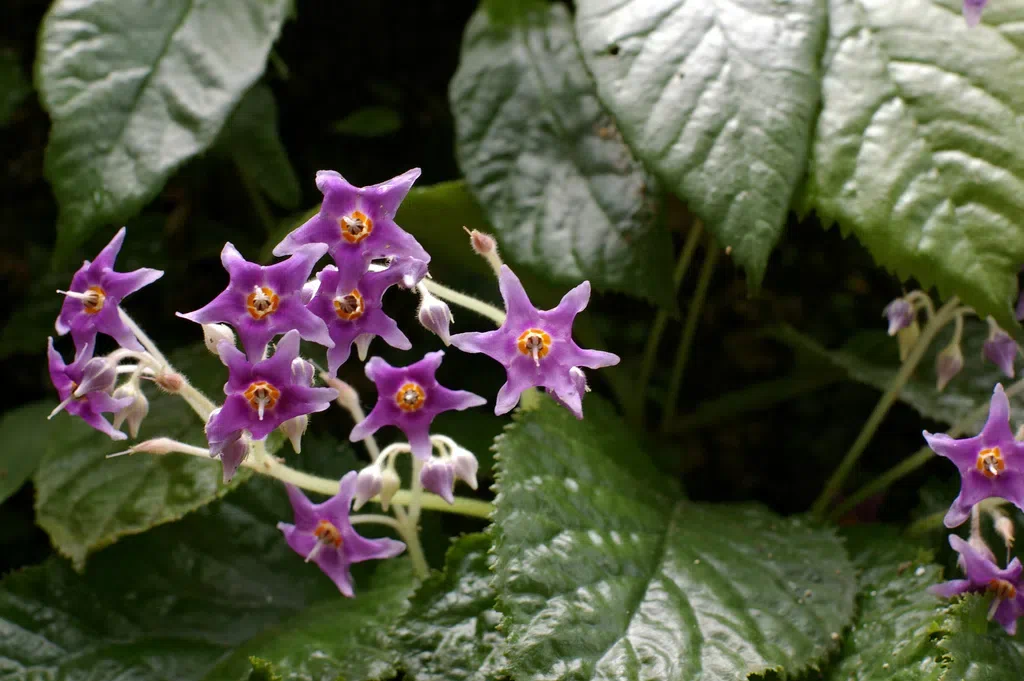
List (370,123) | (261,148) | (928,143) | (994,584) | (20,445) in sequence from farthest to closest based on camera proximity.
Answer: (370,123) < (261,148) < (20,445) < (928,143) < (994,584)

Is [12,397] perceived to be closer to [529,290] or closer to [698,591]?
[529,290]

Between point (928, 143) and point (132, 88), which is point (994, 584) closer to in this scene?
point (928, 143)

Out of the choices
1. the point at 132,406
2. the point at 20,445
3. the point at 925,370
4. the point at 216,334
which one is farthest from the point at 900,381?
the point at 20,445

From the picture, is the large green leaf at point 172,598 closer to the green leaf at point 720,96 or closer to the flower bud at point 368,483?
the flower bud at point 368,483

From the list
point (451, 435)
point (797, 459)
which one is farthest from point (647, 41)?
point (797, 459)

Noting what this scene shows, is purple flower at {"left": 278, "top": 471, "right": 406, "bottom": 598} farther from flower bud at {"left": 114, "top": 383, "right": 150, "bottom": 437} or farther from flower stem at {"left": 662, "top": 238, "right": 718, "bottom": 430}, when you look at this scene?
flower stem at {"left": 662, "top": 238, "right": 718, "bottom": 430}

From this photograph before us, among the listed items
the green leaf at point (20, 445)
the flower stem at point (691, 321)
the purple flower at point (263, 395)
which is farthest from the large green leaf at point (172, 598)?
the flower stem at point (691, 321)
